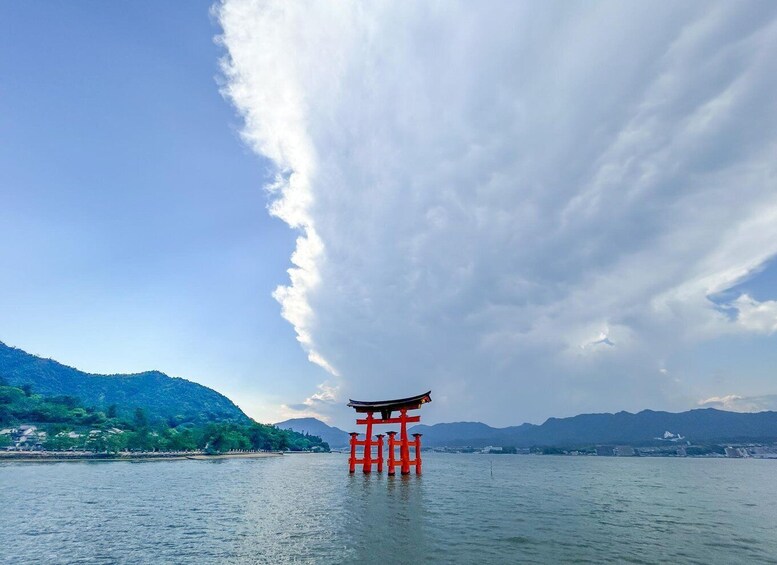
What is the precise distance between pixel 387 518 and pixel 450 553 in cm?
902

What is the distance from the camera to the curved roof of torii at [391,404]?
49.0 m

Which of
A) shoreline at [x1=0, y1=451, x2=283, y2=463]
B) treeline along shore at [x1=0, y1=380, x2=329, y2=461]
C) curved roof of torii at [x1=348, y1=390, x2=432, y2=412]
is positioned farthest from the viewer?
treeline along shore at [x1=0, y1=380, x2=329, y2=461]

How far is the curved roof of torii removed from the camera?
49.0m

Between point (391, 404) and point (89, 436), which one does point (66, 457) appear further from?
point (391, 404)

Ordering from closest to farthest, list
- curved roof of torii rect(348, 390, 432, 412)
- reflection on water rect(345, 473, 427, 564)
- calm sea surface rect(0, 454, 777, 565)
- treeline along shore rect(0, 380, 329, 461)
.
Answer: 1. calm sea surface rect(0, 454, 777, 565)
2. reflection on water rect(345, 473, 427, 564)
3. curved roof of torii rect(348, 390, 432, 412)
4. treeline along shore rect(0, 380, 329, 461)

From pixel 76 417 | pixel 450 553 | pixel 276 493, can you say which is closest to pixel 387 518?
pixel 450 553

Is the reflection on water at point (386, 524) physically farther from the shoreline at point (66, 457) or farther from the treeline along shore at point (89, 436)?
the treeline along shore at point (89, 436)

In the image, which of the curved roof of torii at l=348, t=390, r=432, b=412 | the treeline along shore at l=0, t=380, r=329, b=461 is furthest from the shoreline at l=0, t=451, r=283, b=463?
the curved roof of torii at l=348, t=390, r=432, b=412

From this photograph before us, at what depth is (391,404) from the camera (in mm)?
52188

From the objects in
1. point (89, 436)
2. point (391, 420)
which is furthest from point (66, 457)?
point (391, 420)

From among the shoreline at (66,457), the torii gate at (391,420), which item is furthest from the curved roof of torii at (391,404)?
the shoreline at (66,457)

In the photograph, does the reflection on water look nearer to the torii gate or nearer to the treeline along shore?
the torii gate

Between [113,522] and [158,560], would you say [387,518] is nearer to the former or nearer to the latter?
[158,560]

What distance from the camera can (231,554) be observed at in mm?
18312
